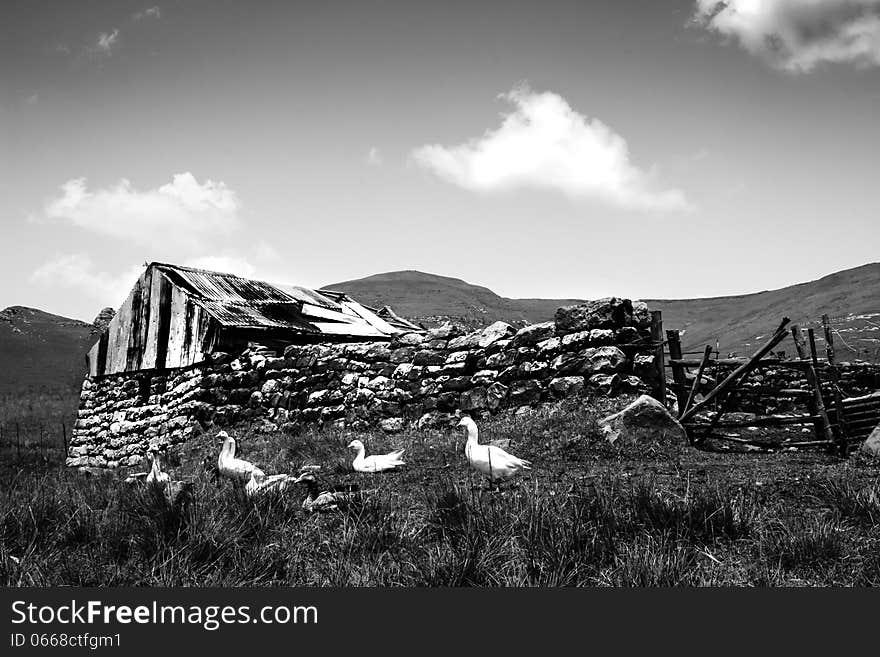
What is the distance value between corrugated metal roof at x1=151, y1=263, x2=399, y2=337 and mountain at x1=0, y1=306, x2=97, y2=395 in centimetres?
2704

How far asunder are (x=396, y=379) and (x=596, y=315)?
13.7ft

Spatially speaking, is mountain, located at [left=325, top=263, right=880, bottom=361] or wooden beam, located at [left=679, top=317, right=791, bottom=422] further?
mountain, located at [left=325, top=263, right=880, bottom=361]

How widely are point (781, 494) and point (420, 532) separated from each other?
128 inches

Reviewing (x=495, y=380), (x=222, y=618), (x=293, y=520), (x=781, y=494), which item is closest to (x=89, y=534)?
(x=293, y=520)

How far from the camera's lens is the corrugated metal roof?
16484 millimetres

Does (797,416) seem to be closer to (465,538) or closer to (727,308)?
(465,538)

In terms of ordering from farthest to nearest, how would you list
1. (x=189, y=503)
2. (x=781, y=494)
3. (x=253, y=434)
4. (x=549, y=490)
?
(x=253, y=434) → (x=549, y=490) → (x=781, y=494) → (x=189, y=503)

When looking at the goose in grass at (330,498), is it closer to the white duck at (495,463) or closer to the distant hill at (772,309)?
the white duck at (495,463)

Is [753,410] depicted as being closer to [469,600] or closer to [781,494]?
[781,494]

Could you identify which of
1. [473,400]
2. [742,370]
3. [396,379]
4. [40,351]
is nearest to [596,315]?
Result: [742,370]

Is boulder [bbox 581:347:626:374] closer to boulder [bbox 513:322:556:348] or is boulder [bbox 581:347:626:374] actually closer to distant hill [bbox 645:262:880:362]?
boulder [bbox 513:322:556:348]

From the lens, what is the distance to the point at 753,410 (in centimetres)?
1688

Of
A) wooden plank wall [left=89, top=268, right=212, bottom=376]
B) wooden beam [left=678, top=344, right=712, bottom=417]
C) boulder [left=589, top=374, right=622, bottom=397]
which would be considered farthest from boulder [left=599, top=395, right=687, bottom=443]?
wooden plank wall [left=89, top=268, right=212, bottom=376]

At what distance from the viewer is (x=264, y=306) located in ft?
59.1
